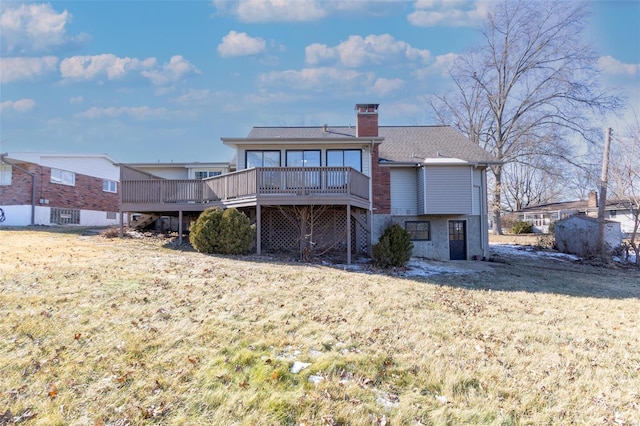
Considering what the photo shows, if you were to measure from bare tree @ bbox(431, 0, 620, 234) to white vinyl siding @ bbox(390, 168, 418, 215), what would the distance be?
51.4 ft

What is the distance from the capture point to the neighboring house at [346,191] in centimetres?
1200

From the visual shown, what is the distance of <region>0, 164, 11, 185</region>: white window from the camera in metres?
19.7

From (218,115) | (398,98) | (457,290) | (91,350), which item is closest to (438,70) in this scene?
(398,98)

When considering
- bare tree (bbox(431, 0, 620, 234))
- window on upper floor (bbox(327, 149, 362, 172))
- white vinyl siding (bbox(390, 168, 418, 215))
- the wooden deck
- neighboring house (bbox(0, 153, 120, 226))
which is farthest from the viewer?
bare tree (bbox(431, 0, 620, 234))

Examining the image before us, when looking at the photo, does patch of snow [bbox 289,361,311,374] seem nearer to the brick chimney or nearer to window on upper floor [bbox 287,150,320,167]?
window on upper floor [bbox 287,150,320,167]

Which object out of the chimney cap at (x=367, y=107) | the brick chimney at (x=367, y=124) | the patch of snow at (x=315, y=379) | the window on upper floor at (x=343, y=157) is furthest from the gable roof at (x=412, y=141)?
the patch of snow at (x=315, y=379)

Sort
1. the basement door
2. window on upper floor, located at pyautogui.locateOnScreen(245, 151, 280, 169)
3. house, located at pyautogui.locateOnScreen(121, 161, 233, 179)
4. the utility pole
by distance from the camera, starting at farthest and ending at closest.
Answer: house, located at pyautogui.locateOnScreen(121, 161, 233, 179)
the utility pole
the basement door
window on upper floor, located at pyautogui.locateOnScreen(245, 151, 280, 169)

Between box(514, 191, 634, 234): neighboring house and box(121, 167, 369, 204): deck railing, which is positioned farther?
box(514, 191, 634, 234): neighboring house

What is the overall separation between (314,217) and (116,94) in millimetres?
23260

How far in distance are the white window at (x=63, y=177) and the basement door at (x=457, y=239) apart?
864 inches

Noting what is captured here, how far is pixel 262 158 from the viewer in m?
14.5

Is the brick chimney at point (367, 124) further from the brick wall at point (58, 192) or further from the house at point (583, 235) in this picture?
the brick wall at point (58, 192)

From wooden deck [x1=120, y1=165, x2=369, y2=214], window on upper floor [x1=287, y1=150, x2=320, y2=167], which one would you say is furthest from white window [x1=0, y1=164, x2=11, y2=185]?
window on upper floor [x1=287, y1=150, x2=320, y2=167]

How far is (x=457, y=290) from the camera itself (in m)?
9.05
